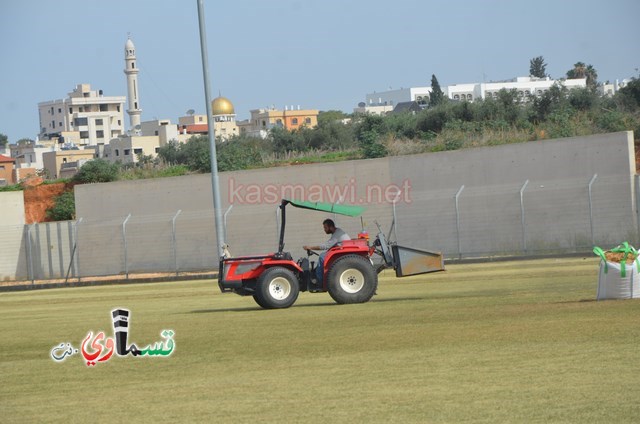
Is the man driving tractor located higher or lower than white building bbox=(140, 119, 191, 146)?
lower

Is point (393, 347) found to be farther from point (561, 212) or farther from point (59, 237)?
point (59, 237)

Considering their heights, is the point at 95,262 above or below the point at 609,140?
below

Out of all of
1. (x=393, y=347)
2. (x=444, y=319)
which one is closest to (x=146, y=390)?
(x=393, y=347)

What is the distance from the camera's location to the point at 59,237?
48.8 meters

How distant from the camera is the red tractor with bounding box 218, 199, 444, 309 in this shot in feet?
66.6

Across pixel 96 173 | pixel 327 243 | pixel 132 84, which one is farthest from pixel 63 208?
pixel 132 84

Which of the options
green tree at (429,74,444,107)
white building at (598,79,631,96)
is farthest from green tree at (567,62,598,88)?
green tree at (429,74,444,107)

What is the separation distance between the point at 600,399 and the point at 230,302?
15670 millimetres

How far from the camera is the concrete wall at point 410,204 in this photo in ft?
130

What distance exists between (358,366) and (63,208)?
46557 millimetres

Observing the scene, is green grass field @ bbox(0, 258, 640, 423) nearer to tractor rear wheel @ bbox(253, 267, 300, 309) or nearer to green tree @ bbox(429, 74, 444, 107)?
tractor rear wheel @ bbox(253, 267, 300, 309)

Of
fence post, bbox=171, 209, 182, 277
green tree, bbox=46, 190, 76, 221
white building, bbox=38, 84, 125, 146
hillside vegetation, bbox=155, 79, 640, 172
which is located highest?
white building, bbox=38, 84, 125, 146

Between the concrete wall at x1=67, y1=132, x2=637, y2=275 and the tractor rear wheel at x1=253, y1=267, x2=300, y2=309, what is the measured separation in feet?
67.0

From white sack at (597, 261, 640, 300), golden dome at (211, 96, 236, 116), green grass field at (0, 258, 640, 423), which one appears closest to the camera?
green grass field at (0, 258, 640, 423)
